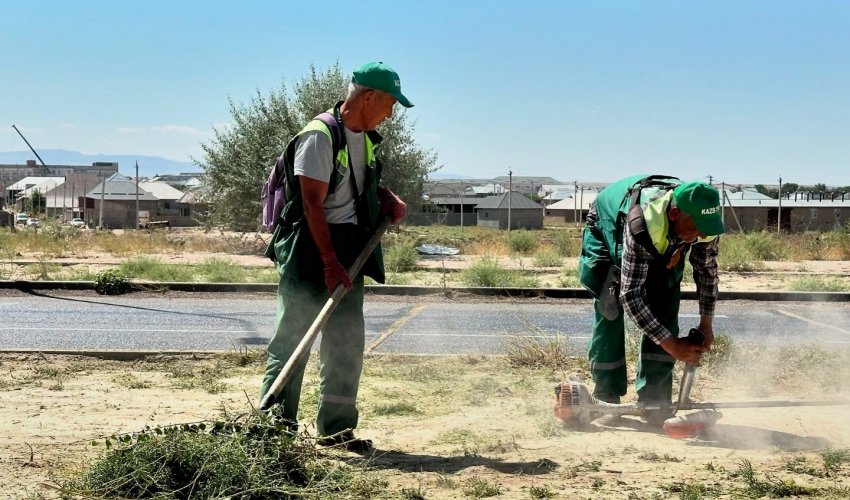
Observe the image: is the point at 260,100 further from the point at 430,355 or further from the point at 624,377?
the point at 624,377

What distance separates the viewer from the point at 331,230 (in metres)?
4.87

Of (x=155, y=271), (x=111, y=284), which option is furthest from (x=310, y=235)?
(x=155, y=271)

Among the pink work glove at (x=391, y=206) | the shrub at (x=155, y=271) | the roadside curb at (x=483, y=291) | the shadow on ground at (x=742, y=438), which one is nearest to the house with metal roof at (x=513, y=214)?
A: the shrub at (x=155, y=271)

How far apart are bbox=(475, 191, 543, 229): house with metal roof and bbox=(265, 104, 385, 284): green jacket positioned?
55.2 metres

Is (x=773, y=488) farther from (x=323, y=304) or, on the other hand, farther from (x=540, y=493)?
(x=323, y=304)

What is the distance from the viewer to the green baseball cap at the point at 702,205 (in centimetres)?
460

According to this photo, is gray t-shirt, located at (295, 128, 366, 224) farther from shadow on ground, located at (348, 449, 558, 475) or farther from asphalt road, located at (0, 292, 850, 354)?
asphalt road, located at (0, 292, 850, 354)

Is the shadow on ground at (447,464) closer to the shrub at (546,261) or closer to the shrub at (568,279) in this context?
the shrub at (568,279)

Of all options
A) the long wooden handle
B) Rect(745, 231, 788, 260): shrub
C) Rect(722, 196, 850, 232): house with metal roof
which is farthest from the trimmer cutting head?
Rect(722, 196, 850, 232): house with metal roof

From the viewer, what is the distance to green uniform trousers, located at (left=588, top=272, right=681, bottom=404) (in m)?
5.25

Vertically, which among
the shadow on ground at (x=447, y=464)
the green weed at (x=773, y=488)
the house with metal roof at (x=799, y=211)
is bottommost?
the shadow on ground at (x=447, y=464)

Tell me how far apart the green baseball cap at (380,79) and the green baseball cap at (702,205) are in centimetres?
147

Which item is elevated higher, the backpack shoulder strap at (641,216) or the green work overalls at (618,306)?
the backpack shoulder strap at (641,216)

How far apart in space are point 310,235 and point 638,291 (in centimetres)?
174
